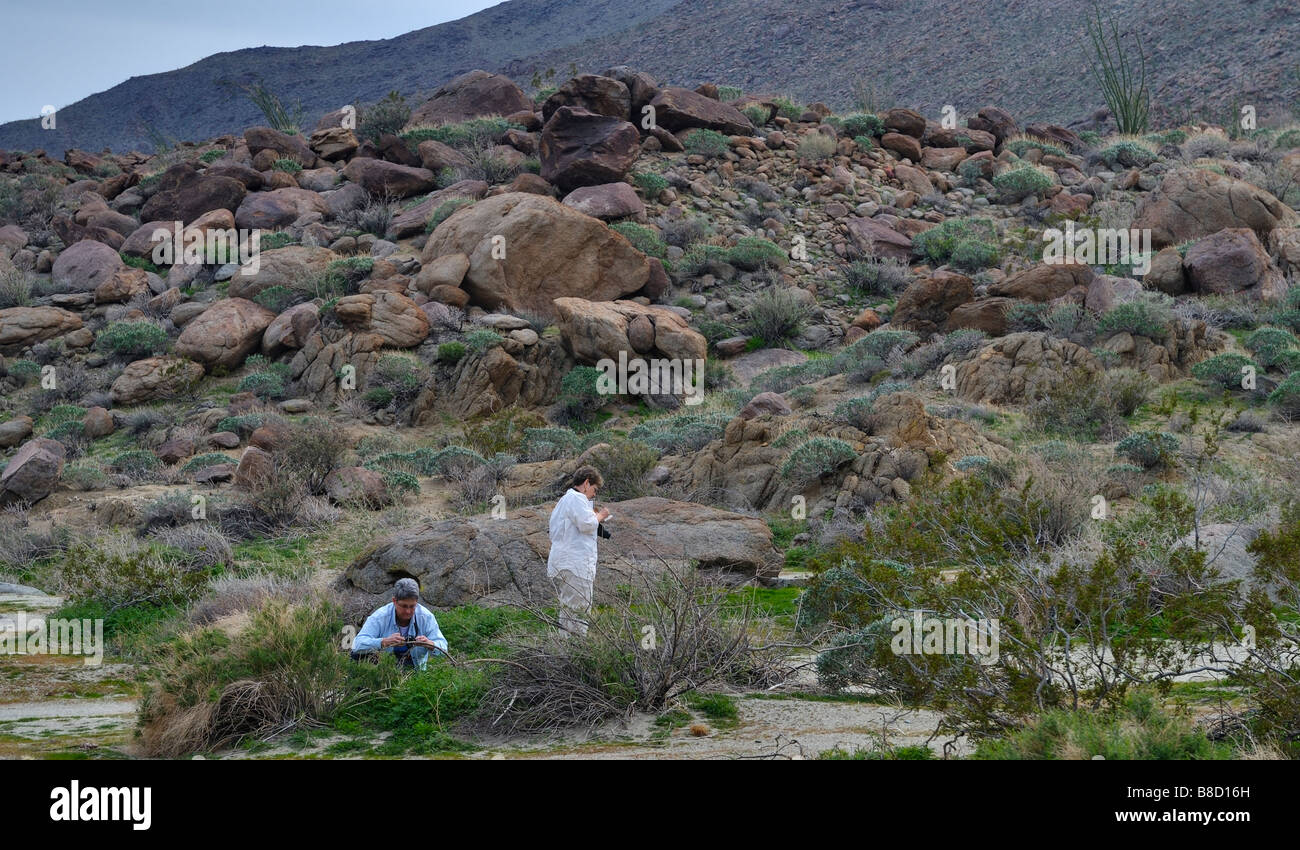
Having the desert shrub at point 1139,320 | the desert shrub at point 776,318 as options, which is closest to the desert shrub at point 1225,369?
the desert shrub at point 1139,320

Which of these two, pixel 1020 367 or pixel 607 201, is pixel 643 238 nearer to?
pixel 607 201

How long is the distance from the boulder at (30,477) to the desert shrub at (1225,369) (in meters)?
17.6

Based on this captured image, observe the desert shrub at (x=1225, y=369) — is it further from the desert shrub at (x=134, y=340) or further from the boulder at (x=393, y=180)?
the desert shrub at (x=134, y=340)

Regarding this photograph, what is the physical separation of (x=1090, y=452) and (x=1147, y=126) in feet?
85.7

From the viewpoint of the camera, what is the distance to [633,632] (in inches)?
261

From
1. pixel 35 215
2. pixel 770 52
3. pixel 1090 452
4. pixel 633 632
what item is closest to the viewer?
pixel 633 632

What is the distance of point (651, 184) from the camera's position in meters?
26.3

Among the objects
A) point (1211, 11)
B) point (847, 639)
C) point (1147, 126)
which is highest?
point (1211, 11)

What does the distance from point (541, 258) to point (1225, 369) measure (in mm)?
12741

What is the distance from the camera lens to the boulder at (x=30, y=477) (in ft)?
50.1

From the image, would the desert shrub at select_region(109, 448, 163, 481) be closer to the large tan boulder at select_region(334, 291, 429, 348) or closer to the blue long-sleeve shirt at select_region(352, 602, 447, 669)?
the large tan boulder at select_region(334, 291, 429, 348)

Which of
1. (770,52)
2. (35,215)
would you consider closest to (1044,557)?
(35,215)

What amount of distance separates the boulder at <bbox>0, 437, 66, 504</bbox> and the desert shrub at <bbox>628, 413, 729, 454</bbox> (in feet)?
28.8

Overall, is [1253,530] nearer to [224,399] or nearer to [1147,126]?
[224,399]
